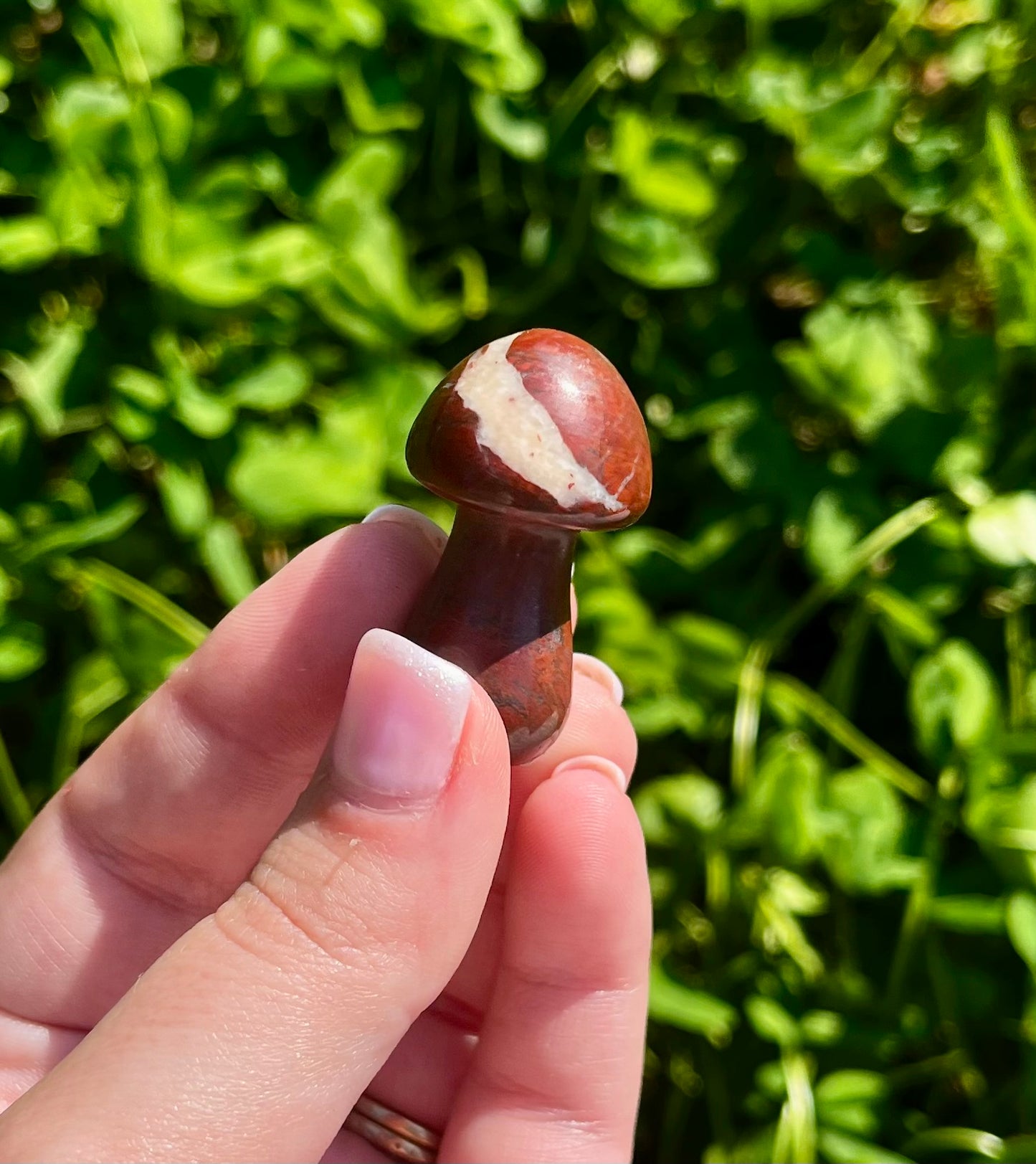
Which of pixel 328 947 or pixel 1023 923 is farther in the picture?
pixel 1023 923

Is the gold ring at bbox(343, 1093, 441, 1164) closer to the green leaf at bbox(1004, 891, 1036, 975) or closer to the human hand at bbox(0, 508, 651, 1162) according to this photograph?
the human hand at bbox(0, 508, 651, 1162)

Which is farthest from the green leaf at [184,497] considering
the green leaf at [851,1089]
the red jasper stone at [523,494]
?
the green leaf at [851,1089]

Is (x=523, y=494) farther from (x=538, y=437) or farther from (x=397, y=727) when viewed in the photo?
(x=397, y=727)

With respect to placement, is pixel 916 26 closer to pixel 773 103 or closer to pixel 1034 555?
pixel 773 103

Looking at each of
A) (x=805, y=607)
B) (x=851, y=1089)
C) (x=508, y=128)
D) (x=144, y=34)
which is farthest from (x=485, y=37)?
(x=851, y=1089)

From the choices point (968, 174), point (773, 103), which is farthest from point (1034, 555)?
point (773, 103)

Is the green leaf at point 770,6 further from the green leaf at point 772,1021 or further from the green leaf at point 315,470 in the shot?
the green leaf at point 772,1021
